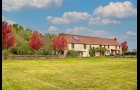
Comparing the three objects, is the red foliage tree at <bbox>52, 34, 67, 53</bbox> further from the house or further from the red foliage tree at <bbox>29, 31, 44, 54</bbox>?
the red foliage tree at <bbox>29, 31, 44, 54</bbox>

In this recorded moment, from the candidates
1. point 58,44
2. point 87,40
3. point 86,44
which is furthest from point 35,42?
point 87,40

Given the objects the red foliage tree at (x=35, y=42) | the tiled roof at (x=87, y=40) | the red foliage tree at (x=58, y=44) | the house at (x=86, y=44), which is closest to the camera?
the red foliage tree at (x=35, y=42)

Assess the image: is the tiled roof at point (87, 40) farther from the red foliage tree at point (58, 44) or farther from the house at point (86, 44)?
the red foliage tree at point (58, 44)

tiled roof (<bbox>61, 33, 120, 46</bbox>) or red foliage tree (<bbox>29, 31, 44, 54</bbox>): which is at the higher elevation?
tiled roof (<bbox>61, 33, 120, 46</bbox>)

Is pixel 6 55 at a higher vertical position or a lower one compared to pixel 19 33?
lower

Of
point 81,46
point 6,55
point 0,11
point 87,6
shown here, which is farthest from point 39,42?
point 0,11

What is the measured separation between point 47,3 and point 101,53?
143ft

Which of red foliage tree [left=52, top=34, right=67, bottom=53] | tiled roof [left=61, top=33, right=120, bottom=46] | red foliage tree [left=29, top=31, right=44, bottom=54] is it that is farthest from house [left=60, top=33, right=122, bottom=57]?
red foliage tree [left=29, top=31, right=44, bottom=54]

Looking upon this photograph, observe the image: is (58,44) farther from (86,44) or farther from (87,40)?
(87,40)

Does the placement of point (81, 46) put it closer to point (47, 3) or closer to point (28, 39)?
point (28, 39)

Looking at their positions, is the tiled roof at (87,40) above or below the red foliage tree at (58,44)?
above

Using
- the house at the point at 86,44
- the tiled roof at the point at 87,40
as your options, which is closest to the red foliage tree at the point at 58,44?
the house at the point at 86,44

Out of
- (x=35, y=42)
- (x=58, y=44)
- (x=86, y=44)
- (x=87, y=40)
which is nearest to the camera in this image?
(x=35, y=42)

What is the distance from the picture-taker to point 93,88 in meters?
8.22
